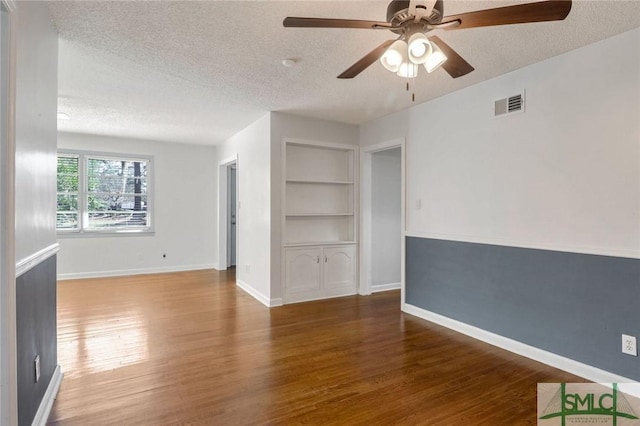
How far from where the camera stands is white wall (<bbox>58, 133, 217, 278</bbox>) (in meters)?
5.82

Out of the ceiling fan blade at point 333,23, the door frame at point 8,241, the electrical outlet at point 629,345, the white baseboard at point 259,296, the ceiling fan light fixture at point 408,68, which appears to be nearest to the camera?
the door frame at point 8,241

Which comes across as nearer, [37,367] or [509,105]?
[37,367]

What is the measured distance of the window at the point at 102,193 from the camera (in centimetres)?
573

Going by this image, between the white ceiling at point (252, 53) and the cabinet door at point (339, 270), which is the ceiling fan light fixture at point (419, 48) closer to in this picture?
the white ceiling at point (252, 53)

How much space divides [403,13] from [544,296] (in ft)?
8.24

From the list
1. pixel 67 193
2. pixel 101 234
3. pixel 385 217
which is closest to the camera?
pixel 385 217

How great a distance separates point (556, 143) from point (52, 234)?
390 centimetres

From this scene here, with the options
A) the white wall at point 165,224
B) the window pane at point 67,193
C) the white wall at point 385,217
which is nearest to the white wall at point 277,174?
the white wall at point 385,217

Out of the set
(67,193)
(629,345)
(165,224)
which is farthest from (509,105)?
(67,193)

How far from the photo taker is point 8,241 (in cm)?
142

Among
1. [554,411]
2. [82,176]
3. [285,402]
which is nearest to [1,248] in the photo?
[285,402]

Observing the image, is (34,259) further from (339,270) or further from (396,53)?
(339,270)
